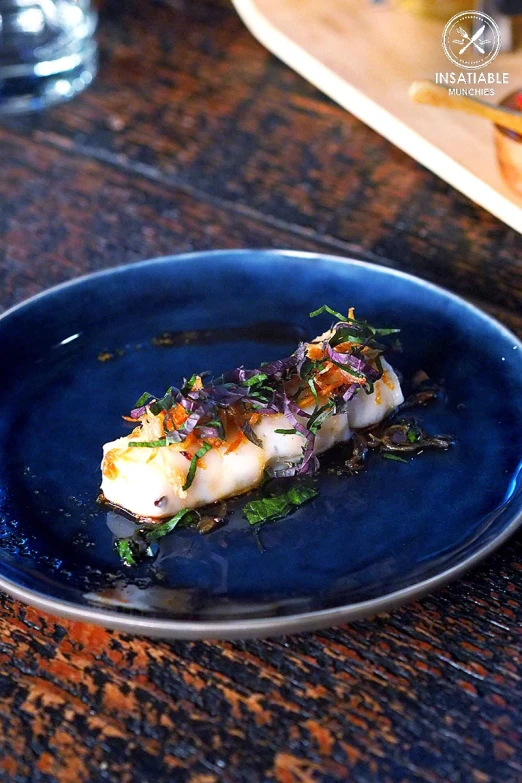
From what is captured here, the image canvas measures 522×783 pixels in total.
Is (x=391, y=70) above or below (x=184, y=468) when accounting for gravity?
above

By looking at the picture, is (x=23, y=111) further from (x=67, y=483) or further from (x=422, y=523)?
(x=422, y=523)

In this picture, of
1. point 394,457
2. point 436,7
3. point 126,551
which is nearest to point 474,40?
point 436,7

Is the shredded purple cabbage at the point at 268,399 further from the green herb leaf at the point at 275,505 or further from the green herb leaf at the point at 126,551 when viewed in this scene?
the green herb leaf at the point at 126,551

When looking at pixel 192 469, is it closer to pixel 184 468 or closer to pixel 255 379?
pixel 184 468

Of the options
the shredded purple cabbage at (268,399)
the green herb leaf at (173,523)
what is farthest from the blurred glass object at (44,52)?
the green herb leaf at (173,523)

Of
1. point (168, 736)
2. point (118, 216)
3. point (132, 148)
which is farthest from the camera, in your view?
point (132, 148)

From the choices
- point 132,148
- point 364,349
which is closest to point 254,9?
point 132,148
